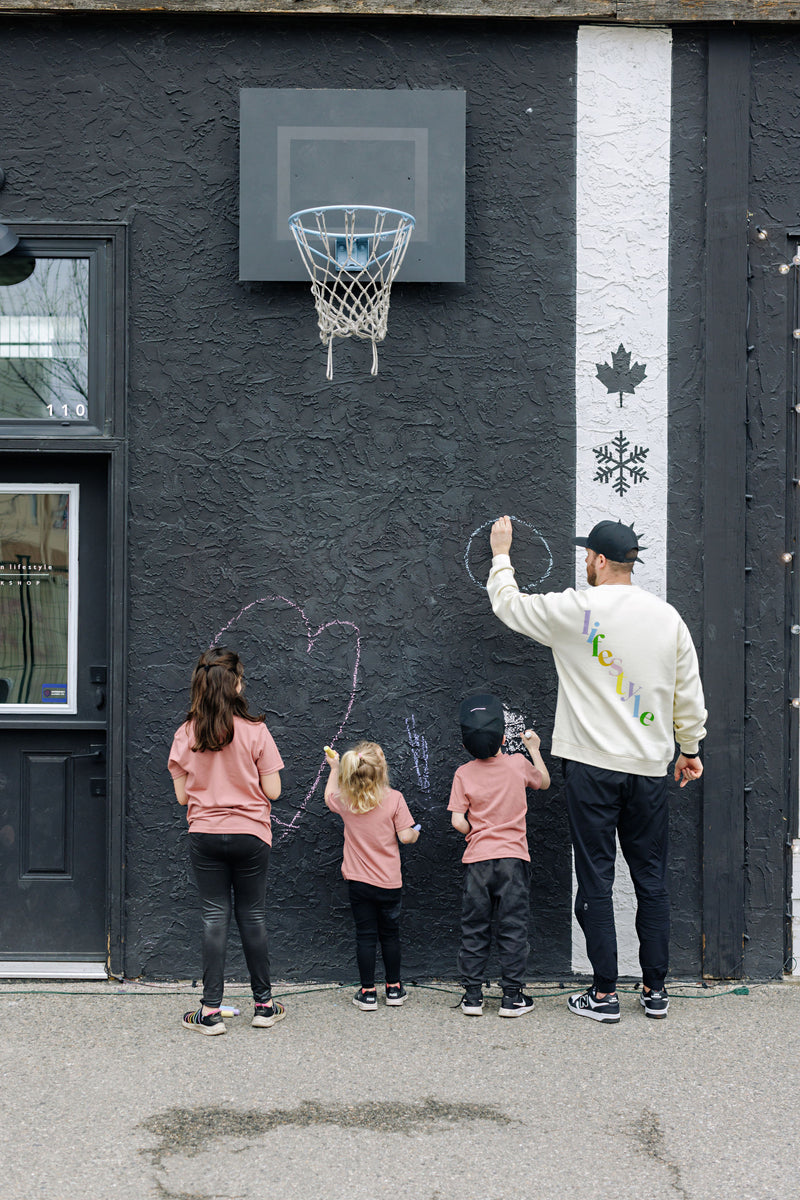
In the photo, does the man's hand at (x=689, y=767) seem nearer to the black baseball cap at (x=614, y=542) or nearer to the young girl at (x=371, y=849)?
the black baseball cap at (x=614, y=542)

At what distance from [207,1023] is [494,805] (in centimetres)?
150

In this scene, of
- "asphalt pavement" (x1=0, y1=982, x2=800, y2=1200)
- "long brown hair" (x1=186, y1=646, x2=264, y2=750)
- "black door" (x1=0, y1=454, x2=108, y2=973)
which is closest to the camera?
"asphalt pavement" (x1=0, y1=982, x2=800, y2=1200)

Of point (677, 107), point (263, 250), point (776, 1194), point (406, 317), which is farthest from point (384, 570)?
point (776, 1194)

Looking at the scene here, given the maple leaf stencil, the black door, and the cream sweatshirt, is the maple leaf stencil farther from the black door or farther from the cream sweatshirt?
the black door

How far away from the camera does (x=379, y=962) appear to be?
→ 5.21 metres

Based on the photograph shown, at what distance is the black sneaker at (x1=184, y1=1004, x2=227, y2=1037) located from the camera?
4.53 meters

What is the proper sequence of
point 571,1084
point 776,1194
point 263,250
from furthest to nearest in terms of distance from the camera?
point 263,250 → point 571,1084 → point 776,1194

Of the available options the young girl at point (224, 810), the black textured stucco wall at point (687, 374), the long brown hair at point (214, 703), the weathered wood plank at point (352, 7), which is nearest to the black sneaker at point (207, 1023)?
the young girl at point (224, 810)

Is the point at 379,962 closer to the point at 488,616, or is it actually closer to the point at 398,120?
the point at 488,616

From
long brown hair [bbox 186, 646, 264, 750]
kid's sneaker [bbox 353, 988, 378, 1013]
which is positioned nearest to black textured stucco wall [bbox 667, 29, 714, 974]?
kid's sneaker [bbox 353, 988, 378, 1013]

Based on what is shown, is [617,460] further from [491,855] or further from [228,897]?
[228,897]

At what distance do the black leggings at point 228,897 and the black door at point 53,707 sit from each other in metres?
0.98

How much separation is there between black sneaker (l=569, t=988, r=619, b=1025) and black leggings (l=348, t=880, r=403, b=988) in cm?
81

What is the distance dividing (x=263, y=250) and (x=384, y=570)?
1600 mm
